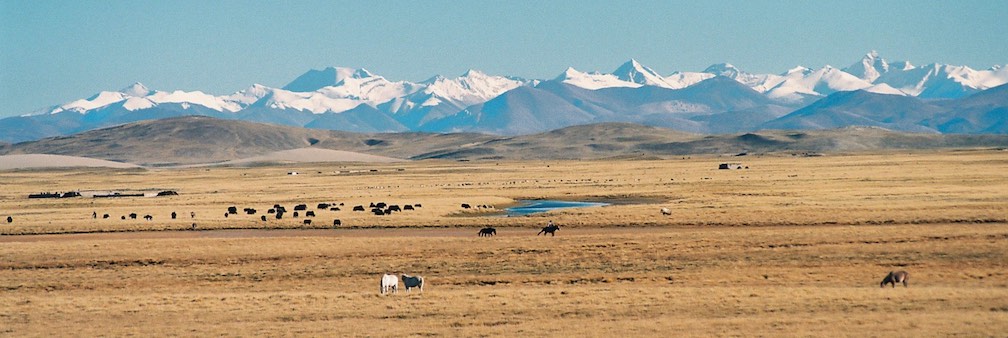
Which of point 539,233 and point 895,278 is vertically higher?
point 539,233

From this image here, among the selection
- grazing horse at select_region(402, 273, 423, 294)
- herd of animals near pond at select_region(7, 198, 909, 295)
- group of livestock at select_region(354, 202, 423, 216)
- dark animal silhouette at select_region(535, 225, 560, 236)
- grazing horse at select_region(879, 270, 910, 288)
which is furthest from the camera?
group of livestock at select_region(354, 202, 423, 216)

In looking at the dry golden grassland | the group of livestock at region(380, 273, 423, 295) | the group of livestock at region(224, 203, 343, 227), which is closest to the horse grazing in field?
the dry golden grassland

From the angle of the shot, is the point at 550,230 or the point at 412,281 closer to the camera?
the point at 412,281

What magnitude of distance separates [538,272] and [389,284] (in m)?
7.27

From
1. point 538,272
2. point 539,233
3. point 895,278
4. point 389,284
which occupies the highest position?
point 539,233

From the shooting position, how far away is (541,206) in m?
81.0

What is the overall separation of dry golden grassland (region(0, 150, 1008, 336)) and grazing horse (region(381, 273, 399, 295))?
2.66 feet

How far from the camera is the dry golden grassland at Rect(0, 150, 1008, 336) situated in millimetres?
30000

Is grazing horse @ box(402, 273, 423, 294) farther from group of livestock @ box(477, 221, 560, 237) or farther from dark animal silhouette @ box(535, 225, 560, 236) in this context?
dark animal silhouette @ box(535, 225, 560, 236)

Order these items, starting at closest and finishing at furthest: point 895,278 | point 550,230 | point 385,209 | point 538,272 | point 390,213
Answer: point 895,278
point 538,272
point 550,230
point 390,213
point 385,209

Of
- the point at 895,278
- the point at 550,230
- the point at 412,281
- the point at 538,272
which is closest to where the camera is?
the point at 895,278

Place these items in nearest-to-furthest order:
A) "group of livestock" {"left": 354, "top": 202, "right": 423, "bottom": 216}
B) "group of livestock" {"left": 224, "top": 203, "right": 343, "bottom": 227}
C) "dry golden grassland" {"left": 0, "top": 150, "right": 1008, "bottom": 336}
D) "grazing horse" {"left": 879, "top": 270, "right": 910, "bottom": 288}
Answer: "dry golden grassland" {"left": 0, "top": 150, "right": 1008, "bottom": 336} < "grazing horse" {"left": 879, "top": 270, "right": 910, "bottom": 288} < "group of livestock" {"left": 224, "top": 203, "right": 343, "bottom": 227} < "group of livestock" {"left": 354, "top": 202, "right": 423, "bottom": 216}

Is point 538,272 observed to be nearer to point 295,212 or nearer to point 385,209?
point 295,212

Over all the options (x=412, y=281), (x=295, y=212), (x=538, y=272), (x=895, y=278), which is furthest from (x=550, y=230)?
(x=295, y=212)
